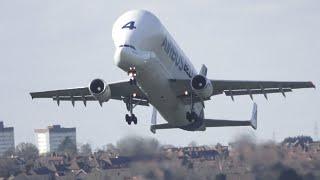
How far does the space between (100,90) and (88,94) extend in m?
5.56

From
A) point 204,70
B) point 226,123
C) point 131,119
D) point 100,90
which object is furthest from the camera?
point 226,123

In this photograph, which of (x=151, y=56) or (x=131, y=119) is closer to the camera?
(x=151, y=56)

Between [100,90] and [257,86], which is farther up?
[257,86]

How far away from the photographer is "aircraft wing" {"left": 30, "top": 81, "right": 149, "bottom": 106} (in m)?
60.1

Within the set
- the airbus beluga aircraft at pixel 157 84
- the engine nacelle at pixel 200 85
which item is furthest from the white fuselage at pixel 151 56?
the engine nacelle at pixel 200 85

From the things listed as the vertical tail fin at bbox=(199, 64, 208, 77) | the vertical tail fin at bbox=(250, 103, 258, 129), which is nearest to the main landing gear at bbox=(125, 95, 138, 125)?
the vertical tail fin at bbox=(199, 64, 208, 77)

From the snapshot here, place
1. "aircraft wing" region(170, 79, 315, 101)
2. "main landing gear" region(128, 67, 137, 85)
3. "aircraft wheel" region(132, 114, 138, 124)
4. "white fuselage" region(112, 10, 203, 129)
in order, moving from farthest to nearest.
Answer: "aircraft wing" region(170, 79, 315, 101) < "aircraft wheel" region(132, 114, 138, 124) < "main landing gear" region(128, 67, 137, 85) < "white fuselage" region(112, 10, 203, 129)

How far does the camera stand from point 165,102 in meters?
60.0

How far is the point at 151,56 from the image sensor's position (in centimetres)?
5638

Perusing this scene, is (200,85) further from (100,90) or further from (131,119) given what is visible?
(100,90)

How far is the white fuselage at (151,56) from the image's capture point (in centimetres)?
5509

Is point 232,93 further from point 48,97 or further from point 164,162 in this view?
point 48,97

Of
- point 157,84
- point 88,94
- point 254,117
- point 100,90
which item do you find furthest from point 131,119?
point 254,117

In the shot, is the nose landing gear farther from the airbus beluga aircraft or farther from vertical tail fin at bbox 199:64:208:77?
vertical tail fin at bbox 199:64:208:77
